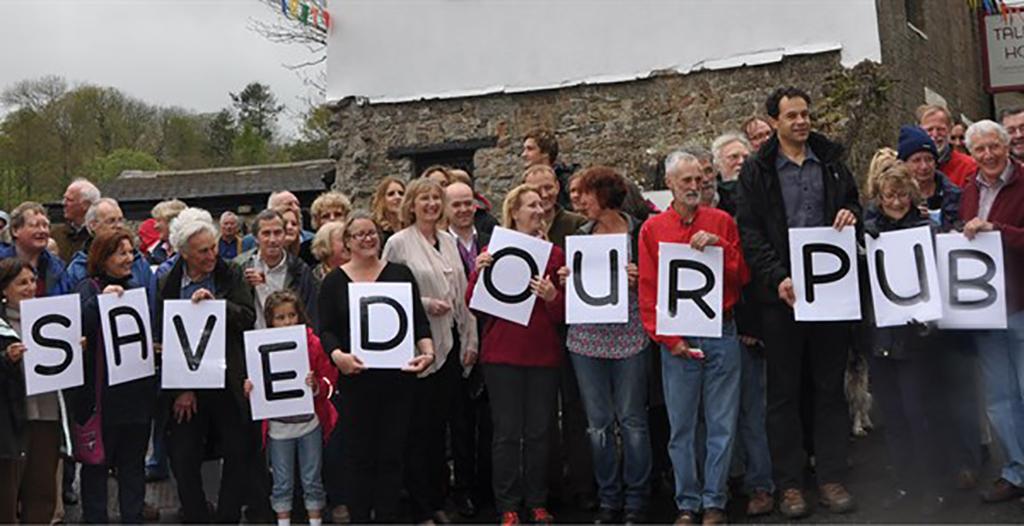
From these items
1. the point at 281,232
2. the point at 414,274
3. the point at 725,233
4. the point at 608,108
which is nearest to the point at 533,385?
the point at 414,274

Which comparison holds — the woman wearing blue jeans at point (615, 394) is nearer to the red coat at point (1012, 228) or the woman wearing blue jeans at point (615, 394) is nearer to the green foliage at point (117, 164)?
the red coat at point (1012, 228)

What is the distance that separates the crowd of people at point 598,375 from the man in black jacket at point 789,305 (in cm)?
1

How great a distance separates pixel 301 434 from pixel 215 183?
20.4 meters

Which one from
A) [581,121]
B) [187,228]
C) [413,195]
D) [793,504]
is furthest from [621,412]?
[581,121]

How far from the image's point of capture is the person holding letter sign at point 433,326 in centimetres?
590

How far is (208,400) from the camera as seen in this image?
587 cm

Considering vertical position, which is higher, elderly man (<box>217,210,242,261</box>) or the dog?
elderly man (<box>217,210,242,261</box>)

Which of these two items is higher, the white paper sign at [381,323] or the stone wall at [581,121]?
the stone wall at [581,121]

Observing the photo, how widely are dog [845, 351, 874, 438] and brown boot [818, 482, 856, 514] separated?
50.5 inches

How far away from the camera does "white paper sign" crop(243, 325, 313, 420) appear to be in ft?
18.7

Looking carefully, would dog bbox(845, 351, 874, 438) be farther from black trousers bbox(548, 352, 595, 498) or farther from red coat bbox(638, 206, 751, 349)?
black trousers bbox(548, 352, 595, 498)

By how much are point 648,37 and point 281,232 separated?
6931 millimetres

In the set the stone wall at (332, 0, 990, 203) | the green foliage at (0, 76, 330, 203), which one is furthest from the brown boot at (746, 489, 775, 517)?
the green foliage at (0, 76, 330, 203)

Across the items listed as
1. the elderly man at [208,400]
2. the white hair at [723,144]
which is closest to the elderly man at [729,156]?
the white hair at [723,144]
